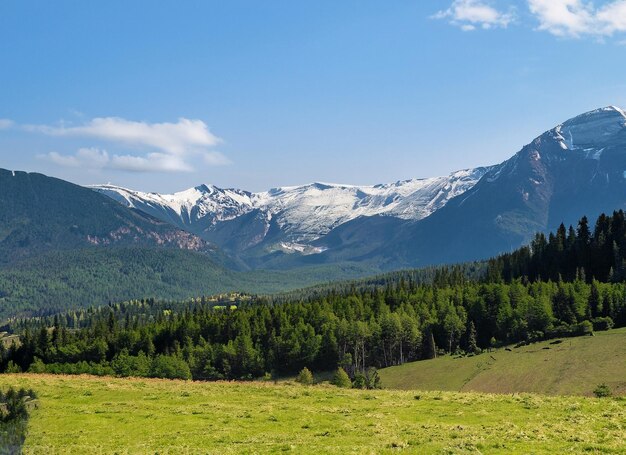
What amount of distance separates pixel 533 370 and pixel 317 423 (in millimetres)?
62817

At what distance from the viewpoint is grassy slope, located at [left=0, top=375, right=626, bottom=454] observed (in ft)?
122

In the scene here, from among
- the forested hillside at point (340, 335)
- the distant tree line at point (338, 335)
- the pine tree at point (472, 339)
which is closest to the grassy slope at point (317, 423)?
the distant tree line at point (338, 335)

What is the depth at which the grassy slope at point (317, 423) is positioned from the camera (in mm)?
37156

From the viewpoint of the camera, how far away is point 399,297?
630 ft

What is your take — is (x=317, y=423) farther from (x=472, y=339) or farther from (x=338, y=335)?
(x=472, y=339)

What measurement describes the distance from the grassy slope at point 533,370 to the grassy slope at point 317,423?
97.5 feet

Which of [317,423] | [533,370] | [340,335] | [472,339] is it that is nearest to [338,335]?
[340,335]

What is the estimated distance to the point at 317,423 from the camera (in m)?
48.1

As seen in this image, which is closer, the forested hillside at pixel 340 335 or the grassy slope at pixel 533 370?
the grassy slope at pixel 533 370

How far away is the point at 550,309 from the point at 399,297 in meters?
53.3

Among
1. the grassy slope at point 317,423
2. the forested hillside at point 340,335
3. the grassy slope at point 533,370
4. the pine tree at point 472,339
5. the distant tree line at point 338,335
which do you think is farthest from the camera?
Result: the distant tree line at point 338,335

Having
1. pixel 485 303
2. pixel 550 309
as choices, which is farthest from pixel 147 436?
pixel 485 303

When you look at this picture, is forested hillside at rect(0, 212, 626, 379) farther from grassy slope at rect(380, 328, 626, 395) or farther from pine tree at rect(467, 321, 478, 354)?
grassy slope at rect(380, 328, 626, 395)

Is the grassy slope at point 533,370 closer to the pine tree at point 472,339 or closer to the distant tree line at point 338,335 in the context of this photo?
the pine tree at point 472,339
